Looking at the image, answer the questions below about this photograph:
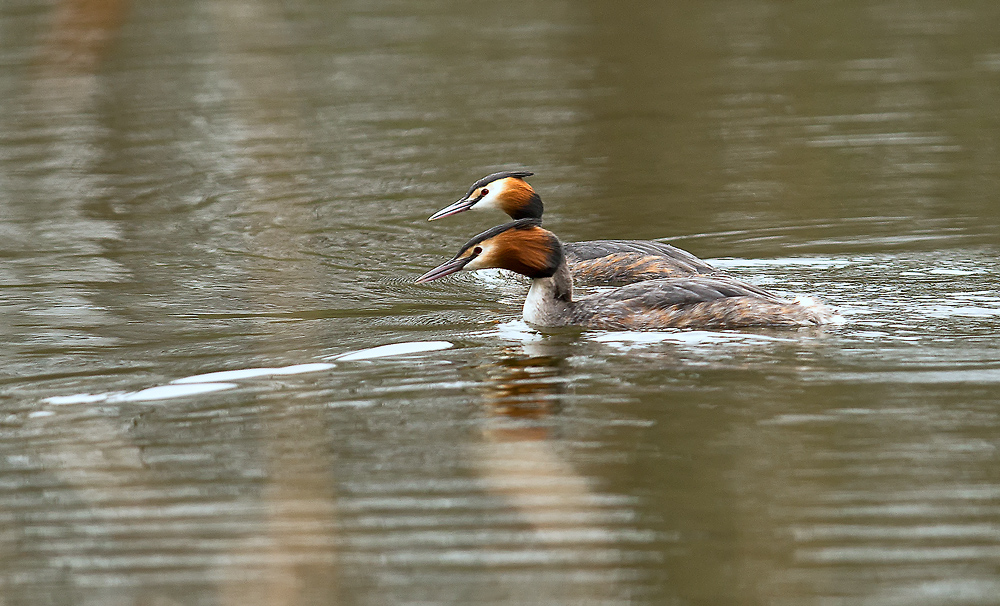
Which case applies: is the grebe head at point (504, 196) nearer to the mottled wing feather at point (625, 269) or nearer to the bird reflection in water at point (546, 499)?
the mottled wing feather at point (625, 269)

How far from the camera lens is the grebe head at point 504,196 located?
10266 mm

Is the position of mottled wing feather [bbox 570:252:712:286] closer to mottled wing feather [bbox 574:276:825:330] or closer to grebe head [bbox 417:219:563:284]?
mottled wing feather [bbox 574:276:825:330]

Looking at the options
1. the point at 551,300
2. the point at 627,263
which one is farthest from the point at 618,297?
the point at 627,263

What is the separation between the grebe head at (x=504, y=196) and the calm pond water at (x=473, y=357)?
499mm

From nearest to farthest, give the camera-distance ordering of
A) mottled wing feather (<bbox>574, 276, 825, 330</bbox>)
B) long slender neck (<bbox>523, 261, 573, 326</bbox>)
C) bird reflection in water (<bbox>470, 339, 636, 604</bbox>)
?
bird reflection in water (<bbox>470, 339, 636, 604</bbox>) → mottled wing feather (<bbox>574, 276, 825, 330</bbox>) → long slender neck (<bbox>523, 261, 573, 326</bbox>)

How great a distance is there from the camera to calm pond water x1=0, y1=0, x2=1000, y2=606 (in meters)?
4.49

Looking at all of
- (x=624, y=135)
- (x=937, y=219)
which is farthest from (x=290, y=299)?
(x=624, y=135)

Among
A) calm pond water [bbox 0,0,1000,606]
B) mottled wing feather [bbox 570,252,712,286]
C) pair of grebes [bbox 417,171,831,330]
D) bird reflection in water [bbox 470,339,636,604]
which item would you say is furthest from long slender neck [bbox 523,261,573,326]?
mottled wing feather [bbox 570,252,712,286]

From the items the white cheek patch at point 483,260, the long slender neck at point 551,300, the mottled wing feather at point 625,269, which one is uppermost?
the white cheek patch at point 483,260

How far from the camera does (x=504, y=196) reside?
33.8ft

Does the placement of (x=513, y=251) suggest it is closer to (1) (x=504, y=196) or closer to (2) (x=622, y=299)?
(2) (x=622, y=299)

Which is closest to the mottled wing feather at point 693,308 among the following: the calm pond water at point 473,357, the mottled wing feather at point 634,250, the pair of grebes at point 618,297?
the pair of grebes at point 618,297

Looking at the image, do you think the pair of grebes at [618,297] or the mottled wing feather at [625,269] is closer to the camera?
the pair of grebes at [618,297]

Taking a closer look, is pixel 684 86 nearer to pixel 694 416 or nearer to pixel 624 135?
pixel 624 135
